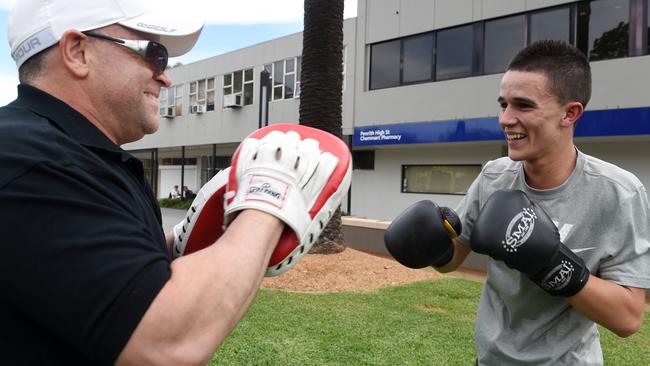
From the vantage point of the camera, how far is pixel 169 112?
26375mm

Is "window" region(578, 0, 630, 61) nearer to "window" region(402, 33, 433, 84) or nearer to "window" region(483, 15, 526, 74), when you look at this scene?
"window" region(483, 15, 526, 74)

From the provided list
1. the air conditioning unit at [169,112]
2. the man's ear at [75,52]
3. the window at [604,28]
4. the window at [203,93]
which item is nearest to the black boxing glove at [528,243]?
the man's ear at [75,52]

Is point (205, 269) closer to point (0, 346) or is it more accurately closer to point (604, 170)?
point (0, 346)

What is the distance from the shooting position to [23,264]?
2.95 ft

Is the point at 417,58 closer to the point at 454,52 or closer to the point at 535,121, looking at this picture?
the point at 454,52

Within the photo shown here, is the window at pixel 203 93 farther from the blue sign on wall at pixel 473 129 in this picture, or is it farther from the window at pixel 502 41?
the window at pixel 502 41

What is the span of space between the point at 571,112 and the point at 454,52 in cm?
1319

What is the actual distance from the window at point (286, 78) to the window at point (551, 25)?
880 cm

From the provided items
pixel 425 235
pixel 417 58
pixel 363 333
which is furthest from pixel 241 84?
pixel 425 235

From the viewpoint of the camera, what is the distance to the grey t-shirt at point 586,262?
1.85 metres

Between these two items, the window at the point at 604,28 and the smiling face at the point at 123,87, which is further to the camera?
the window at the point at 604,28

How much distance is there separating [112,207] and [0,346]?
13.6 inches

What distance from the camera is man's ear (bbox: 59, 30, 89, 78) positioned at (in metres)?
1.19

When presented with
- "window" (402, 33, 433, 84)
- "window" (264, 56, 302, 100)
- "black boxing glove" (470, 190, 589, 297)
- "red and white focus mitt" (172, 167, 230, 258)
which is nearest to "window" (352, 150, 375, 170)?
"window" (402, 33, 433, 84)
